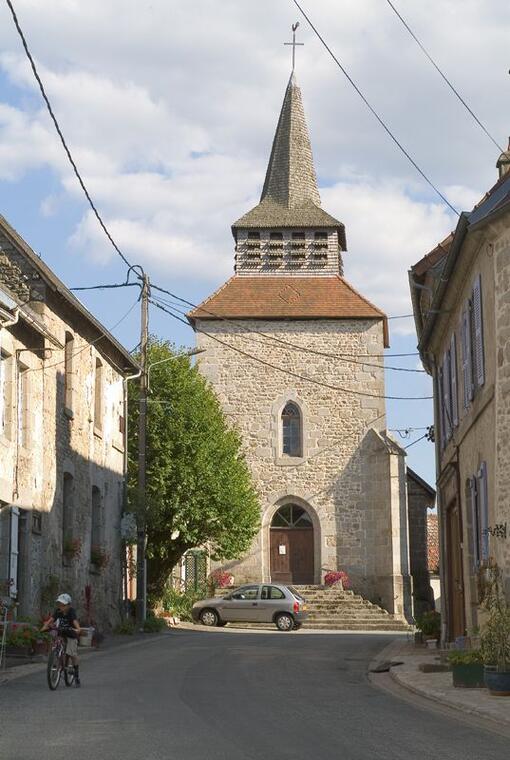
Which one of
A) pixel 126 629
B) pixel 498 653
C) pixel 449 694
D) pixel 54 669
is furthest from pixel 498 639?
pixel 126 629

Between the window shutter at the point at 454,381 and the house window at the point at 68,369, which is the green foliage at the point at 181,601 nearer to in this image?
the house window at the point at 68,369

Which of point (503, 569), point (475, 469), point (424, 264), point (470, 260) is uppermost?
point (424, 264)

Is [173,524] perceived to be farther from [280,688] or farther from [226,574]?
[280,688]

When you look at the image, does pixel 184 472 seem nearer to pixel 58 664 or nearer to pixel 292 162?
pixel 292 162

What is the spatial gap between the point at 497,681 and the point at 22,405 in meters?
11.0

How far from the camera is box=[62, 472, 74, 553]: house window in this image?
2291cm

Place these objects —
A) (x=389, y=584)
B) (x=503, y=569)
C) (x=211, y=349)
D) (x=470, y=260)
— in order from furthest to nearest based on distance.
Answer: (x=211, y=349) < (x=389, y=584) < (x=470, y=260) < (x=503, y=569)

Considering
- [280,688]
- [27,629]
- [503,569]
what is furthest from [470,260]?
[27,629]

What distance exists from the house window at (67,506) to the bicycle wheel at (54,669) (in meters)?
9.70

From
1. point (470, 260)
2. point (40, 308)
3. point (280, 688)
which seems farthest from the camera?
point (40, 308)

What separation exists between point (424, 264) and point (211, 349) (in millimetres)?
17050

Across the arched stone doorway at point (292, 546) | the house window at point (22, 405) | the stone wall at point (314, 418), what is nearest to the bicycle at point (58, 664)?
the house window at point (22, 405)

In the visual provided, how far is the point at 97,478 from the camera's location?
25250mm

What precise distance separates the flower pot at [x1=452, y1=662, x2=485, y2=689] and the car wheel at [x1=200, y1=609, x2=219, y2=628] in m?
18.4
